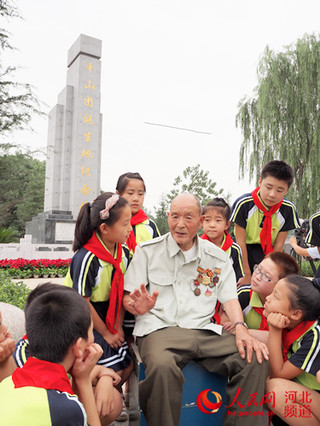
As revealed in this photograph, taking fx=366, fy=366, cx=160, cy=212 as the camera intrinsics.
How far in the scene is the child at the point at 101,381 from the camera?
1.68m

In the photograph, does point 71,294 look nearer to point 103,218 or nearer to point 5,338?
point 5,338

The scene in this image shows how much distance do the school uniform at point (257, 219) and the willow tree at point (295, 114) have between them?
28.5 feet

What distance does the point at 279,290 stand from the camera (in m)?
1.89

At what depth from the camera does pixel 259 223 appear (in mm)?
3107

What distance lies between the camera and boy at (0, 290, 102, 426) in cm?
112

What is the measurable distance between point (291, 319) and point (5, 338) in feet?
4.55

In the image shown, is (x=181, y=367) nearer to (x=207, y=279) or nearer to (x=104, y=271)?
(x=207, y=279)

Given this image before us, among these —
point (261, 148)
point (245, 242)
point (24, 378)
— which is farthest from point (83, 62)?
point (24, 378)

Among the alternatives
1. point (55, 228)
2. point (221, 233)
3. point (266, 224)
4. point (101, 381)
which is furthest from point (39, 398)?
point (55, 228)

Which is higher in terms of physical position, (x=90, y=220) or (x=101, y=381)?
(x=90, y=220)

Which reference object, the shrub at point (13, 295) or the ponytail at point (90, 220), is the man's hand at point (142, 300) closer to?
the ponytail at point (90, 220)

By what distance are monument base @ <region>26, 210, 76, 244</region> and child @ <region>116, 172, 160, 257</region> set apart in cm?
966

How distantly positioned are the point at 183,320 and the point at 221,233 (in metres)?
1.14

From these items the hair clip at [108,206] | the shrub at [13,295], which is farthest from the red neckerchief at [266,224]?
the shrub at [13,295]
